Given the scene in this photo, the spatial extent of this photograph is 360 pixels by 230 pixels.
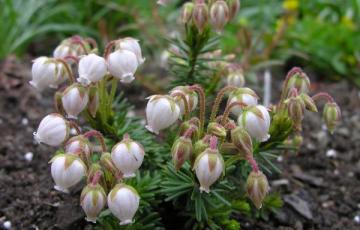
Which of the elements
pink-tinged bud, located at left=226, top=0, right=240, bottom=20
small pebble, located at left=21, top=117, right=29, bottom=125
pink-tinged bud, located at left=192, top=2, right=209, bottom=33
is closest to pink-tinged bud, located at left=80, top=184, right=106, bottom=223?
pink-tinged bud, located at left=192, top=2, right=209, bottom=33

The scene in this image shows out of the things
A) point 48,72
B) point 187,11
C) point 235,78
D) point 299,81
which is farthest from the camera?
point 235,78

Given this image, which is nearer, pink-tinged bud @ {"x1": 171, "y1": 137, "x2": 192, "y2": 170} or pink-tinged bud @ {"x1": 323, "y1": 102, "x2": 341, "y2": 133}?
pink-tinged bud @ {"x1": 171, "y1": 137, "x2": 192, "y2": 170}

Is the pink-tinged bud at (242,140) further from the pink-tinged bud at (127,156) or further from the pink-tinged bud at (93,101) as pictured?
the pink-tinged bud at (93,101)

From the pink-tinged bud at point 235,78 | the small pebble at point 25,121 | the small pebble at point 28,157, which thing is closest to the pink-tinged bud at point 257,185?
the pink-tinged bud at point 235,78

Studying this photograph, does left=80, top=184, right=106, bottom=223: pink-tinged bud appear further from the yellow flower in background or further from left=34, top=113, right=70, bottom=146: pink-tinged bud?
the yellow flower in background

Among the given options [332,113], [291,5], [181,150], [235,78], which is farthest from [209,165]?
[291,5]

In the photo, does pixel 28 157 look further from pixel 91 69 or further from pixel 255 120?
pixel 255 120

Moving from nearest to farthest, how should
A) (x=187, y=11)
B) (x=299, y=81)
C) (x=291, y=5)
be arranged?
(x=299, y=81), (x=187, y=11), (x=291, y=5)
